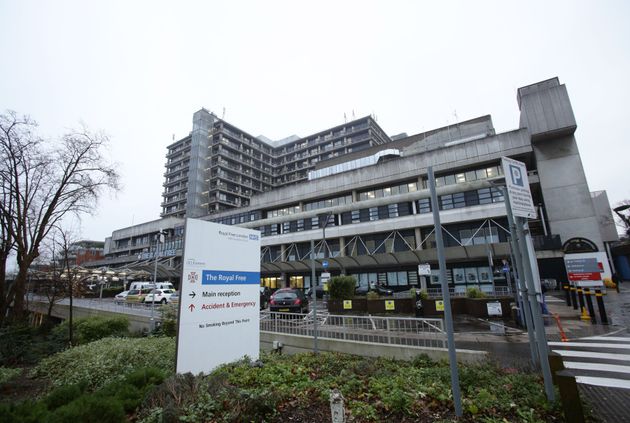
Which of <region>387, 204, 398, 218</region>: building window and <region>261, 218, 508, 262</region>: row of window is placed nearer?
<region>261, 218, 508, 262</region>: row of window

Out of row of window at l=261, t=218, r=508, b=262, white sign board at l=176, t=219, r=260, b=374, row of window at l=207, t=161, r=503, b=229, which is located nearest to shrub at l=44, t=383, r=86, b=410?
white sign board at l=176, t=219, r=260, b=374

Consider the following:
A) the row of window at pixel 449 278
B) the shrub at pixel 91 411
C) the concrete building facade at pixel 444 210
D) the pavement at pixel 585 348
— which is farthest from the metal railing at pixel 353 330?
the row of window at pixel 449 278

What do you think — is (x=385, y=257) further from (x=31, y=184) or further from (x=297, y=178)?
(x=297, y=178)

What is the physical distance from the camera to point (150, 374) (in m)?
6.29

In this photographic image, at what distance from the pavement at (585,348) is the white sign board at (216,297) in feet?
22.4

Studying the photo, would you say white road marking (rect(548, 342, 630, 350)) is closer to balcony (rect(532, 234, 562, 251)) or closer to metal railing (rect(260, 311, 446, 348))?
metal railing (rect(260, 311, 446, 348))

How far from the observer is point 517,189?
5621 millimetres

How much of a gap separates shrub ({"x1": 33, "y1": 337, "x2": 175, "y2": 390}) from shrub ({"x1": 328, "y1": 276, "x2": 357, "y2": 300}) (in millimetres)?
11628

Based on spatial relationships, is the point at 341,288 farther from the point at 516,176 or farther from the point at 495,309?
the point at 516,176

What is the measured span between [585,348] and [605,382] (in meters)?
3.82

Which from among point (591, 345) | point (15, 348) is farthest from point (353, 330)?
point (15, 348)

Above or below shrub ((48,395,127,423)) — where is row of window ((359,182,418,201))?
above

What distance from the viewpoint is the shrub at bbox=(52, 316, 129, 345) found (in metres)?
14.6

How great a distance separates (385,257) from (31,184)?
31.6m
